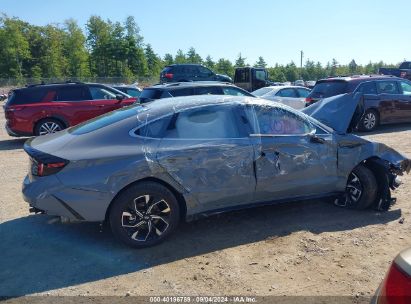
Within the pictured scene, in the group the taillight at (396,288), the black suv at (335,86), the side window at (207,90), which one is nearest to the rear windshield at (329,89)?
the black suv at (335,86)

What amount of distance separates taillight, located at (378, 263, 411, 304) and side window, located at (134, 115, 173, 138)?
2.88m

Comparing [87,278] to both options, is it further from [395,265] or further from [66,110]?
[66,110]

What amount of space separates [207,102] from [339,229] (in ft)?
7.08

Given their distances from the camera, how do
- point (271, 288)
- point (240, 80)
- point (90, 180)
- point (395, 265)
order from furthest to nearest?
1. point (240, 80)
2. point (90, 180)
3. point (271, 288)
4. point (395, 265)

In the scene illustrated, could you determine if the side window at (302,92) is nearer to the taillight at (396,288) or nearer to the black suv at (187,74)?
the black suv at (187,74)

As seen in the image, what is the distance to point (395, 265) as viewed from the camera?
1975 millimetres

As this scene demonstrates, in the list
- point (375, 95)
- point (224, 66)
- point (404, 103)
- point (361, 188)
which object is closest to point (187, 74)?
point (375, 95)

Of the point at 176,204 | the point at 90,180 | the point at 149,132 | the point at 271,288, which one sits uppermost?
the point at 149,132

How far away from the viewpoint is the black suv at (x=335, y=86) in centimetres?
1188

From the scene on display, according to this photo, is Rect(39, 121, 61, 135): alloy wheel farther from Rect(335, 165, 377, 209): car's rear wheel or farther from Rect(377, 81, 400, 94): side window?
Rect(377, 81, 400, 94): side window

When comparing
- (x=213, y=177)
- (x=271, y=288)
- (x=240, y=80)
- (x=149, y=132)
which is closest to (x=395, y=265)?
(x=271, y=288)

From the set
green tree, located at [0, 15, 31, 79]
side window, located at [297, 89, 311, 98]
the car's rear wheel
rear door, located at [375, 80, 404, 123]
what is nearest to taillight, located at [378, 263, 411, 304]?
the car's rear wheel

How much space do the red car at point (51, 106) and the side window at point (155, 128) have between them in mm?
7594

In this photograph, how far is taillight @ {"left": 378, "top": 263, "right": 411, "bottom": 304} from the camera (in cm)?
183
